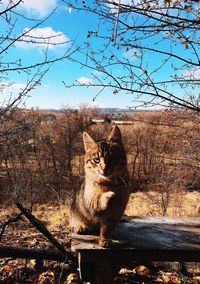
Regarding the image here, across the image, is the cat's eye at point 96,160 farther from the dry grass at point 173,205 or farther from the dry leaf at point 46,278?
the dry grass at point 173,205

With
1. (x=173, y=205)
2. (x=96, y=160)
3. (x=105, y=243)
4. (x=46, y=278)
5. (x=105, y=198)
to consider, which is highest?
(x=96, y=160)

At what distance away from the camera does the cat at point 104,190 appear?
2465 mm

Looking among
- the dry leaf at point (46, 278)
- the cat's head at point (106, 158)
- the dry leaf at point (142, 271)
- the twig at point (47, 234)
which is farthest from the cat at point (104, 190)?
the dry leaf at point (142, 271)

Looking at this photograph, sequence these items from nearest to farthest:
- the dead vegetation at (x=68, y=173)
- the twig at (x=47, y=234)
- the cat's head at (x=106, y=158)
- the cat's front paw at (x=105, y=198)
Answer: the cat's front paw at (x=105, y=198), the cat's head at (x=106, y=158), the twig at (x=47, y=234), the dead vegetation at (x=68, y=173)

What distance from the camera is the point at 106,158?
2.58m

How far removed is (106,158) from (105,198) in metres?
0.31

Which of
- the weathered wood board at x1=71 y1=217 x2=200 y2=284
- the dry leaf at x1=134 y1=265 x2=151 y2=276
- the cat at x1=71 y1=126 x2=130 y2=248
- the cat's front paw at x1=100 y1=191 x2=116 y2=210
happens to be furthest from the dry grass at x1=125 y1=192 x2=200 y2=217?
the cat's front paw at x1=100 y1=191 x2=116 y2=210

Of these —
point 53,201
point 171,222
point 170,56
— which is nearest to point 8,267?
point 171,222

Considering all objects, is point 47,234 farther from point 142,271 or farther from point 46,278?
point 142,271

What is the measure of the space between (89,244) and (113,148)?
0.74 m

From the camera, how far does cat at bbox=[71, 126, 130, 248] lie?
246 cm

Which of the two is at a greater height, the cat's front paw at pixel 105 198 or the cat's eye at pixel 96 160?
the cat's eye at pixel 96 160

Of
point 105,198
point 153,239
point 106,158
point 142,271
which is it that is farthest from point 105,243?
point 142,271

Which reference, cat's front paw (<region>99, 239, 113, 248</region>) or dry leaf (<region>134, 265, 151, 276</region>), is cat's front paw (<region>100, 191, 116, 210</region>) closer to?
cat's front paw (<region>99, 239, 113, 248</region>)
